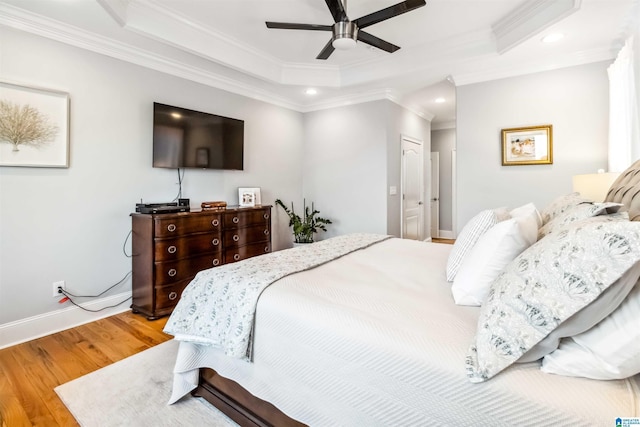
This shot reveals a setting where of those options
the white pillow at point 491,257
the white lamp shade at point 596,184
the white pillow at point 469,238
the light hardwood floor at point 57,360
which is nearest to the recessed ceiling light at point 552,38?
the white lamp shade at point 596,184

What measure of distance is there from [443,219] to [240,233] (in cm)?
499

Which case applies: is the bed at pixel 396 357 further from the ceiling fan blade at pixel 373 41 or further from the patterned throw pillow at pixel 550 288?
the ceiling fan blade at pixel 373 41

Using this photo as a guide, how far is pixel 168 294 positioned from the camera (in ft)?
9.39

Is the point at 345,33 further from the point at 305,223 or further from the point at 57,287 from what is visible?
the point at 57,287

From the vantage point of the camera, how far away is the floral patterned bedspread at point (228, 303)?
54.1 inches

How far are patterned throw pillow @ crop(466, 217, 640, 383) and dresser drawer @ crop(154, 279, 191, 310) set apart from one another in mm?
2703

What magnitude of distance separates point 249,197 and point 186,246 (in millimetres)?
1295

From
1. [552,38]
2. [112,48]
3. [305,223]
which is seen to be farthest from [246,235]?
[552,38]

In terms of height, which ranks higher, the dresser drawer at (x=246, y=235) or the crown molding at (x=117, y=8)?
the crown molding at (x=117, y=8)

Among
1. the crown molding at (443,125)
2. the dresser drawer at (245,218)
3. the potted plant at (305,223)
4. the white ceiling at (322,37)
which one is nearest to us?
the white ceiling at (322,37)

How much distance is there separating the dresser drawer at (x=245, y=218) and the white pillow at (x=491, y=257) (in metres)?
2.64

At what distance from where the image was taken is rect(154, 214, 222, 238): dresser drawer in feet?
9.11

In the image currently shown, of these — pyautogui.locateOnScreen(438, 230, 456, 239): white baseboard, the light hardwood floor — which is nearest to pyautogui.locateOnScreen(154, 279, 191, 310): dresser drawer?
the light hardwood floor

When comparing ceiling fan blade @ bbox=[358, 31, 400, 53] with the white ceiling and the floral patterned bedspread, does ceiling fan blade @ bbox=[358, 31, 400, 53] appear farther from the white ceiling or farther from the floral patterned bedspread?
the floral patterned bedspread
